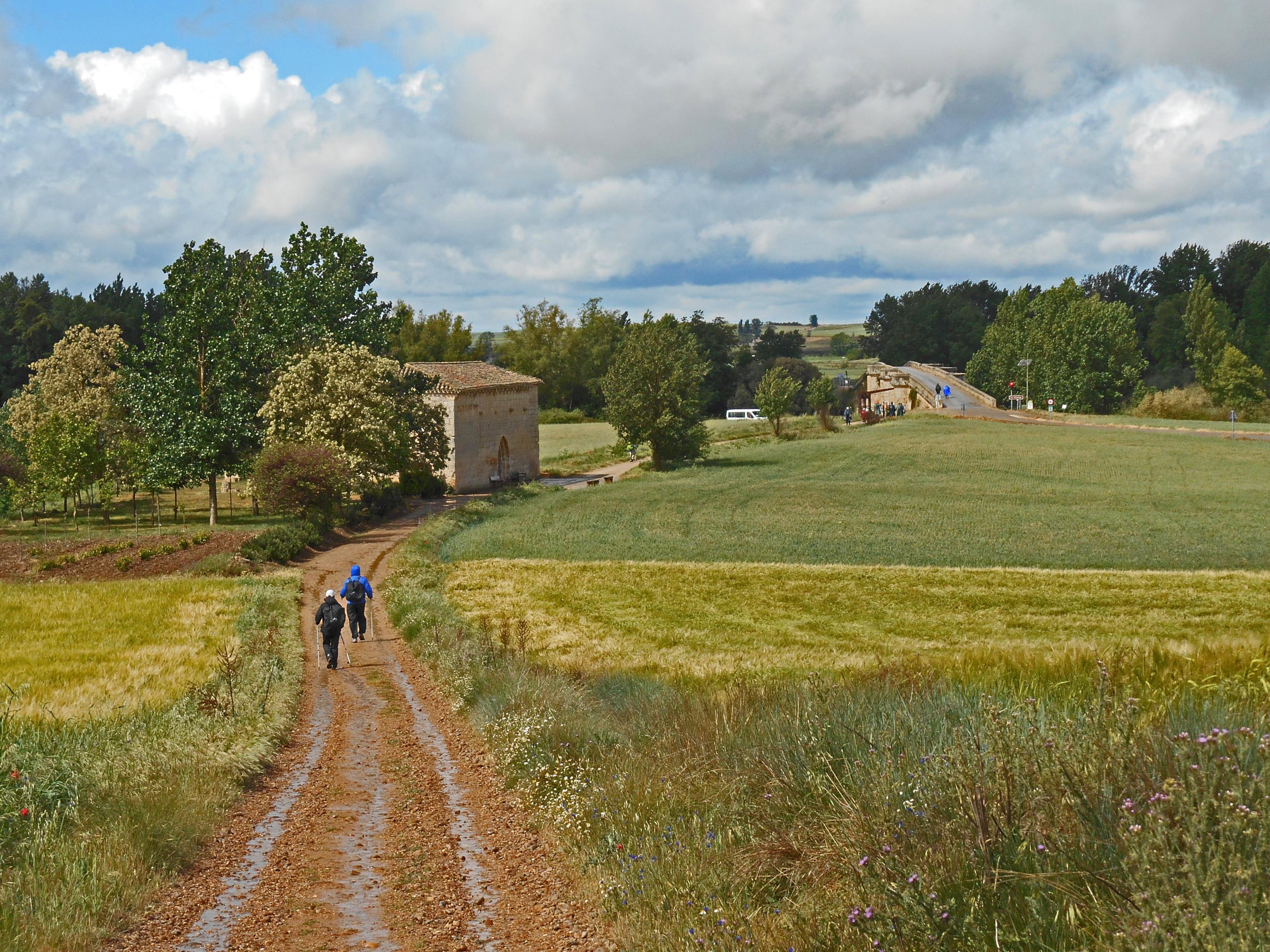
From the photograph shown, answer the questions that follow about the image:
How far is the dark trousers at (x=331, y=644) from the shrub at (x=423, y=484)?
112ft

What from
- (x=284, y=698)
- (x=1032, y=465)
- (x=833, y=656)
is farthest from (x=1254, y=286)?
(x=284, y=698)

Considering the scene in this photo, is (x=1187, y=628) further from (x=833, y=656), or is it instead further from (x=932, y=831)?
(x=932, y=831)

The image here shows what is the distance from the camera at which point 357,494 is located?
53.8 m

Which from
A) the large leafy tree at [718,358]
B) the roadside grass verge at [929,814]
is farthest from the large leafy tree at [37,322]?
the roadside grass verge at [929,814]

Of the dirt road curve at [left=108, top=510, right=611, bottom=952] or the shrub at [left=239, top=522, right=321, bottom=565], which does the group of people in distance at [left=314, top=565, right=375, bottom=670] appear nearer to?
the dirt road curve at [left=108, top=510, right=611, bottom=952]

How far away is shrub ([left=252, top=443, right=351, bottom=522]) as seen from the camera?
41094 mm

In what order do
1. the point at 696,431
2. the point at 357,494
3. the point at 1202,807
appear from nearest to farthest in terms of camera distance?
the point at 1202,807, the point at 357,494, the point at 696,431

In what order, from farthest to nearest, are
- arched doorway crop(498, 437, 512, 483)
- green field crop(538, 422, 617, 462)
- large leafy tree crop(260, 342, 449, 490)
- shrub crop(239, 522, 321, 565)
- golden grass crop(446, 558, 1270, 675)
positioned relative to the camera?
1. green field crop(538, 422, 617, 462)
2. arched doorway crop(498, 437, 512, 483)
3. large leafy tree crop(260, 342, 449, 490)
4. shrub crop(239, 522, 321, 565)
5. golden grass crop(446, 558, 1270, 675)

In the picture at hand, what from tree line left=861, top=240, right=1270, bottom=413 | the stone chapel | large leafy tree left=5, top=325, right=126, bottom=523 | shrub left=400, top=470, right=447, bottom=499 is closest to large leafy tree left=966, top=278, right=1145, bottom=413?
tree line left=861, top=240, right=1270, bottom=413

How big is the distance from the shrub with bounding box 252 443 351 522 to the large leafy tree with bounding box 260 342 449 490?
1.52 metres

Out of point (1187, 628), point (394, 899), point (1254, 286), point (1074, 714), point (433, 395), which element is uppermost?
point (1254, 286)

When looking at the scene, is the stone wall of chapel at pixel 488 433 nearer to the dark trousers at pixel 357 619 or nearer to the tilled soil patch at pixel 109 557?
the tilled soil patch at pixel 109 557

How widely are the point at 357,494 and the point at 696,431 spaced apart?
22878 mm

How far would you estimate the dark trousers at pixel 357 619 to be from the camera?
875 inches
